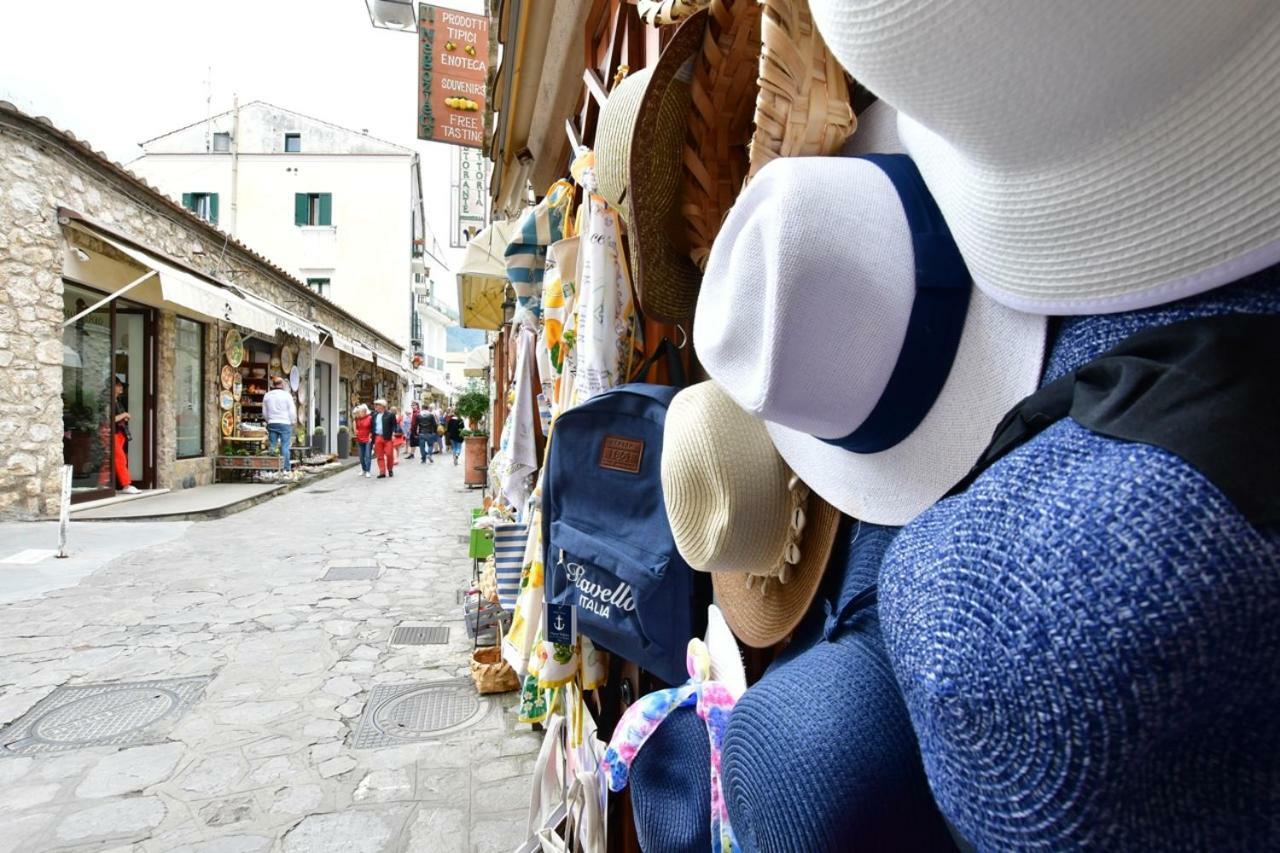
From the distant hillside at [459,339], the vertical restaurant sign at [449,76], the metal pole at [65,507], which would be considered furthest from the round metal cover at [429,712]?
the distant hillside at [459,339]

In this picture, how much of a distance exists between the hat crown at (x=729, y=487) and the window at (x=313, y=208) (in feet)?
91.1

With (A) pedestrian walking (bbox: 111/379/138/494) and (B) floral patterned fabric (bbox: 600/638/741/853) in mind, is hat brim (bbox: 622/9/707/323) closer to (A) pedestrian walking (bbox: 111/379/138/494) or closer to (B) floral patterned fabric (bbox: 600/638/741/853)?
(B) floral patterned fabric (bbox: 600/638/741/853)

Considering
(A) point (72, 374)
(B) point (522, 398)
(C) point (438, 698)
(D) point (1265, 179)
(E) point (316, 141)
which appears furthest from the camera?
(E) point (316, 141)

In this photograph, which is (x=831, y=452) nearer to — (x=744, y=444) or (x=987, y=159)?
(x=744, y=444)

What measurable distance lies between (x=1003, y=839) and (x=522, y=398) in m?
2.88

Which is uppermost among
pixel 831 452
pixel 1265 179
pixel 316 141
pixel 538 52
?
pixel 316 141

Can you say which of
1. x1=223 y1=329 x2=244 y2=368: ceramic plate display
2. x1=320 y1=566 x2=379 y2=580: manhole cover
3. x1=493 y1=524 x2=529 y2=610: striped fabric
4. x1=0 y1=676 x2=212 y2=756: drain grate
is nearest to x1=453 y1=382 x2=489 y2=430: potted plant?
x1=223 y1=329 x2=244 y2=368: ceramic plate display

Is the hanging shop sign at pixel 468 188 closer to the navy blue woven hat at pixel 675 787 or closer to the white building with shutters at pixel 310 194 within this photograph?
the white building with shutters at pixel 310 194

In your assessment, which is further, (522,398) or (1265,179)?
(522,398)

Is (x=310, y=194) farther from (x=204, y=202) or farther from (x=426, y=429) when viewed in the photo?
(x=426, y=429)

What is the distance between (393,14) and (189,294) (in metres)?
4.65

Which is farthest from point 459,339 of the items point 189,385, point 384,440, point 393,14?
point 393,14

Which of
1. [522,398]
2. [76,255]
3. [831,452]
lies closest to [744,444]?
[831,452]

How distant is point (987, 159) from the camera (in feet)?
1.58
